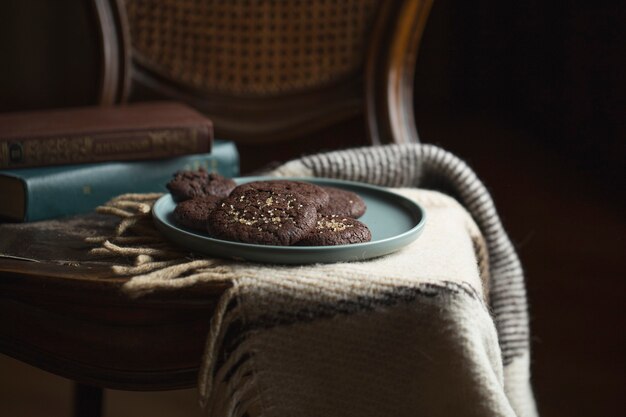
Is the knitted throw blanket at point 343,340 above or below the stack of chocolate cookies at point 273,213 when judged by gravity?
below

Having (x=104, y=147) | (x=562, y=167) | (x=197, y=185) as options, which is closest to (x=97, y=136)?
(x=104, y=147)

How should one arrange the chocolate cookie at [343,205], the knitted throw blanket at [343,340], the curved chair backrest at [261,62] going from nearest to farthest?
1. the knitted throw blanket at [343,340]
2. the chocolate cookie at [343,205]
3. the curved chair backrest at [261,62]

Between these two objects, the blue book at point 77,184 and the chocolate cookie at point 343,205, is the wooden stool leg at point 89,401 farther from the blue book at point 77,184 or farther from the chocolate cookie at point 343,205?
the chocolate cookie at point 343,205

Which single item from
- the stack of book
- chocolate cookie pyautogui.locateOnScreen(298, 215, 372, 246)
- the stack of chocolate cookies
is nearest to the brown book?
the stack of book

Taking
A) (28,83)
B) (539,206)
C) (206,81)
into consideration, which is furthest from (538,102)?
(28,83)

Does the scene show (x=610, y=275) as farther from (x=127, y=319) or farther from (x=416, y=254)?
(x=127, y=319)

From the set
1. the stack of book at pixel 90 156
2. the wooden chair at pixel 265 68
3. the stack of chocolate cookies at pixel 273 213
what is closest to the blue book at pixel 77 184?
the stack of book at pixel 90 156
